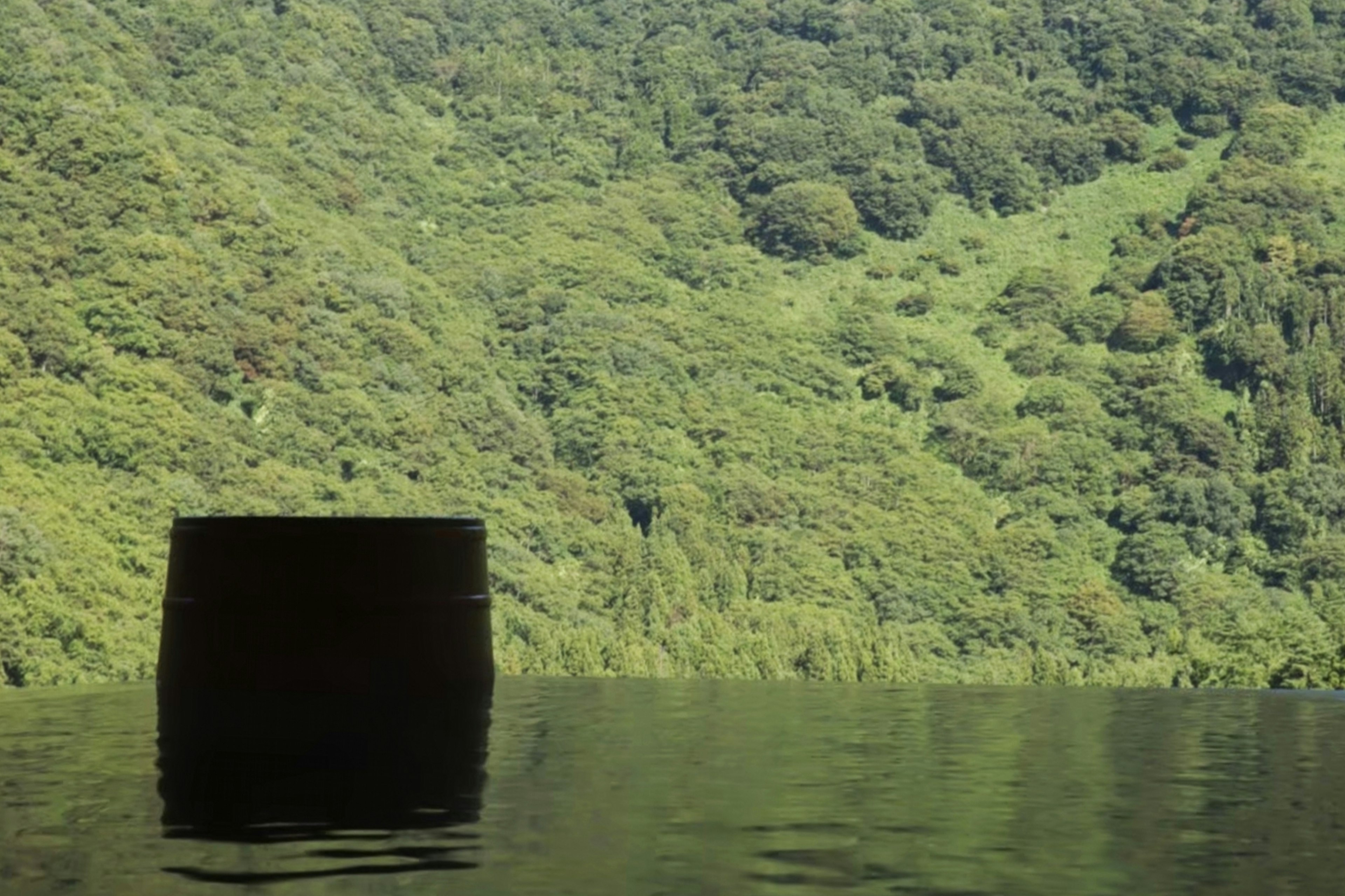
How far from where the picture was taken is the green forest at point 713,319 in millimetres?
45438

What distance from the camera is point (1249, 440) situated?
55281 millimetres

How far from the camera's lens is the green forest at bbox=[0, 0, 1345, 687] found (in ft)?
149

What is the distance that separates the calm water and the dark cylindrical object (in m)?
0.25

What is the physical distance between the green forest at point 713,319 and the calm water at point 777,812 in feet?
84.9

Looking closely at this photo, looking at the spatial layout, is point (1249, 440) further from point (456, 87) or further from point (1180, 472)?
point (456, 87)

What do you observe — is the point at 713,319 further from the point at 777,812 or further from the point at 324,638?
the point at 777,812

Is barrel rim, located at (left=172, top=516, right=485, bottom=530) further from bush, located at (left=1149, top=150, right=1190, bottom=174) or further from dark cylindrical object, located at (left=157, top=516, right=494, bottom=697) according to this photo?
bush, located at (left=1149, top=150, right=1190, bottom=174)

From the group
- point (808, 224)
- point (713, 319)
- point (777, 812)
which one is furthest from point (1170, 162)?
point (777, 812)

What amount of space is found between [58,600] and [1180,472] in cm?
3013

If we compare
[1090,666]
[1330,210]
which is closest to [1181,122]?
[1330,210]

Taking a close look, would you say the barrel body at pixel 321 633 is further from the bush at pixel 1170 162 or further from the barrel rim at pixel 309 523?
the bush at pixel 1170 162

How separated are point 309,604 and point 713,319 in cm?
5754

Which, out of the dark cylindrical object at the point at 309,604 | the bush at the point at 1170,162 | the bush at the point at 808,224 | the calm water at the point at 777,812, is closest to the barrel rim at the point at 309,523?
the dark cylindrical object at the point at 309,604

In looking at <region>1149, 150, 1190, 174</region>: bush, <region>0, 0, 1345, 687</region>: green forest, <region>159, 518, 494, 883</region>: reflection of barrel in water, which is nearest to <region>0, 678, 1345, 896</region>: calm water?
<region>159, 518, 494, 883</region>: reflection of barrel in water
